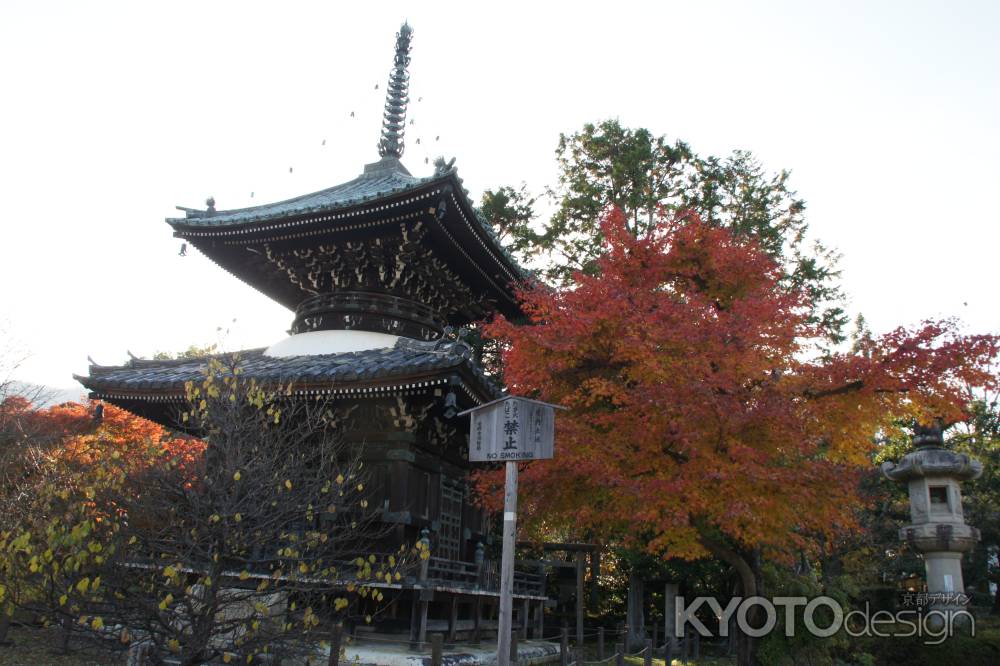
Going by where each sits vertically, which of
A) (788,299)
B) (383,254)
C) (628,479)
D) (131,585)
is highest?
(383,254)

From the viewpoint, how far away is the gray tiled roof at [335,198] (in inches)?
506

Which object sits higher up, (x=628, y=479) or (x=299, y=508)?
(x=628, y=479)

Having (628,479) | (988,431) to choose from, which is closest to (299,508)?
(628,479)

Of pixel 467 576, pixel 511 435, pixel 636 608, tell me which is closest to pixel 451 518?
pixel 467 576

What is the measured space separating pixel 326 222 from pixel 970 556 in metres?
31.0

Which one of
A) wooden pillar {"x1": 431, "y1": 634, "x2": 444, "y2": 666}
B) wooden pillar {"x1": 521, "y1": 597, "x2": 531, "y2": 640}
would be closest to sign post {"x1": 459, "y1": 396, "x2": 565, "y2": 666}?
wooden pillar {"x1": 431, "y1": 634, "x2": 444, "y2": 666}

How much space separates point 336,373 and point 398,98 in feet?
35.2

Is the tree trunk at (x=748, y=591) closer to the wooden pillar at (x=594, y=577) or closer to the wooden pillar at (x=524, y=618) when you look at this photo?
the wooden pillar at (x=524, y=618)

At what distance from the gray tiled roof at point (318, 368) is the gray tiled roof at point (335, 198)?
9.22 feet

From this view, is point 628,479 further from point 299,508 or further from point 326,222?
point 326,222

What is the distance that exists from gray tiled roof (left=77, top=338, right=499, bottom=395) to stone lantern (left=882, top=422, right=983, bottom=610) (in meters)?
13.2

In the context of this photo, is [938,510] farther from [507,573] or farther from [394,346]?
[507,573]

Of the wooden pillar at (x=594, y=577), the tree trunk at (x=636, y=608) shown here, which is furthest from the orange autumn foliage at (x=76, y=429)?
the tree trunk at (x=636, y=608)

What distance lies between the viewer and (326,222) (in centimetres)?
1319
